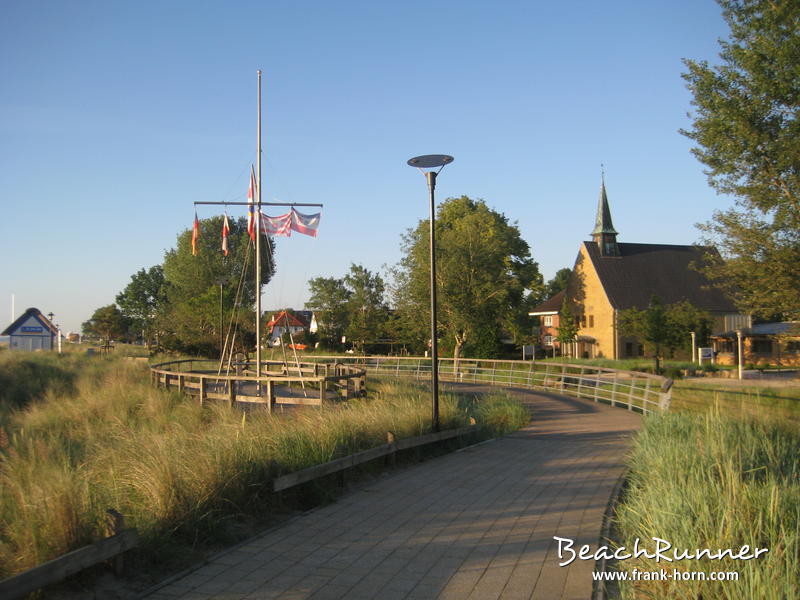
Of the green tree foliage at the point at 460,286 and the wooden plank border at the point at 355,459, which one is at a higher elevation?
the green tree foliage at the point at 460,286

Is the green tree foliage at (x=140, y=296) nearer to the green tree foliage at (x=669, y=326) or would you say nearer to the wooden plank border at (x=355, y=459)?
the green tree foliage at (x=669, y=326)

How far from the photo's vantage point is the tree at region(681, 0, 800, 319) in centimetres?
1941

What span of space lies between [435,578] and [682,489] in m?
2.29

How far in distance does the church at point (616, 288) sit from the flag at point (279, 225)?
41.4m

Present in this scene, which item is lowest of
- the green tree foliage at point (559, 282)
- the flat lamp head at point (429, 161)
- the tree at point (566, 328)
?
the tree at point (566, 328)

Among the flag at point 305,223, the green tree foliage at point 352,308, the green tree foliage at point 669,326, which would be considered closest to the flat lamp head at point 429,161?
the flag at point 305,223

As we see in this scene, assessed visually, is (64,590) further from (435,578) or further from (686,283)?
(686,283)

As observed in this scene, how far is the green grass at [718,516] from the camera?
15.2 ft

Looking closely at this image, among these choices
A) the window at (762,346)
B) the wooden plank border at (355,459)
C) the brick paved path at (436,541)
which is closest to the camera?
the brick paved path at (436,541)

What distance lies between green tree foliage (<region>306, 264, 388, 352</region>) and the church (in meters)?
14.9

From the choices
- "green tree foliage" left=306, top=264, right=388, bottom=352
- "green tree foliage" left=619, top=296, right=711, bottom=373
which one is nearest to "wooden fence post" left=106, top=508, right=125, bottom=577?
"green tree foliage" left=619, top=296, right=711, bottom=373

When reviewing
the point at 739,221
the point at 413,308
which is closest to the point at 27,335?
the point at 413,308

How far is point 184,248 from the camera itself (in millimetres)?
70000

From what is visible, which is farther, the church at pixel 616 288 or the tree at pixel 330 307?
the tree at pixel 330 307
